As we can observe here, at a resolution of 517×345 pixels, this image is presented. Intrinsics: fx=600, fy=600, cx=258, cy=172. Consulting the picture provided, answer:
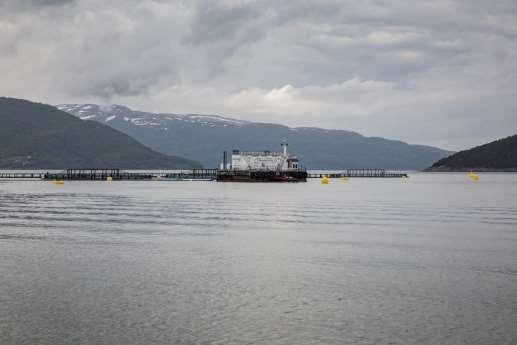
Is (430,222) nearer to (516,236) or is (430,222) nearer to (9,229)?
(516,236)

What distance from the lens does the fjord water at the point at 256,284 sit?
2017cm

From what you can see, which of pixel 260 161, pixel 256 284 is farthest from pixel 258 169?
pixel 256 284

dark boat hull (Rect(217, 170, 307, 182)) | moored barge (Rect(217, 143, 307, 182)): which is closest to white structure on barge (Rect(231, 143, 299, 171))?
moored barge (Rect(217, 143, 307, 182))

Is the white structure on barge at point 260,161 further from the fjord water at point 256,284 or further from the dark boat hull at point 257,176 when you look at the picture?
the fjord water at point 256,284

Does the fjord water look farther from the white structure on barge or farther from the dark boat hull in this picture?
the white structure on barge

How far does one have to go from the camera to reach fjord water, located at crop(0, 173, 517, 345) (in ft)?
66.2

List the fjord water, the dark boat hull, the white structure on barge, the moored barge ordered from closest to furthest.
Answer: the fjord water
the dark boat hull
the moored barge
the white structure on barge

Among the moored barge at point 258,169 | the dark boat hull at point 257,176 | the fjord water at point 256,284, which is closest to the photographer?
the fjord water at point 256,284

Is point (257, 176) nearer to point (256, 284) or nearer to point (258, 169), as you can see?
point (258, 169)

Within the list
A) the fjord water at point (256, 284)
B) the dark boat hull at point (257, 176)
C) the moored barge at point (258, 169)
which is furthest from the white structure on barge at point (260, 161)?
the fjord water at point (256, 284)

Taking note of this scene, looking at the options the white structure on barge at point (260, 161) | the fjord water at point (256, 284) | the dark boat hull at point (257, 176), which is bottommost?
the fjord water at point (256, 284)

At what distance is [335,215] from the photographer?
65.4m

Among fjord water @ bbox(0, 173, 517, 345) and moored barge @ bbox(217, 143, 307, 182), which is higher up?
moored barge @ bbox(217, 143, 307, 182)

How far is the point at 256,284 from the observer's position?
1081 inches
